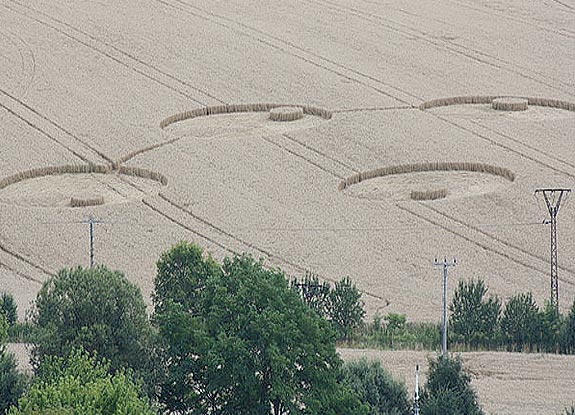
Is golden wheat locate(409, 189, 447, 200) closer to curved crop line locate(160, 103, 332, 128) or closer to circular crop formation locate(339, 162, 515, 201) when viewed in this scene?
circular crop formation locate(339, 162, 515, 201)

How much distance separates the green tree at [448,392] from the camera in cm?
3111

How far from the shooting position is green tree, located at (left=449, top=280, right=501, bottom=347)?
136 feet

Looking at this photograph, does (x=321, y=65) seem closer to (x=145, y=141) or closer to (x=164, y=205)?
(x=145, y=141)

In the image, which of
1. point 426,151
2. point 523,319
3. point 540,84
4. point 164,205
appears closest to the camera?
point 523,319

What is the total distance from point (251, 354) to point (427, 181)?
92.7ft

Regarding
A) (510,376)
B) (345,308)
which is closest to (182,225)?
(345,308)

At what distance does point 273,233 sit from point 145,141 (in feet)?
36.2

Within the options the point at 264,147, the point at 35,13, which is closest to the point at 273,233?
the point at 264,147

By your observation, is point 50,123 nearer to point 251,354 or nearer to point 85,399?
point 251,354

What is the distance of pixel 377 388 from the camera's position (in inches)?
1249

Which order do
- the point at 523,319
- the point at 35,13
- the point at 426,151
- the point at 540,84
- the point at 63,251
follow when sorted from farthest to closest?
A: 1. the point at 35,13
2. the point at 540,84
3. the point at 426,151
4. the point at 63,251
5. the point at 523,319

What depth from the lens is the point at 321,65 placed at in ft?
231

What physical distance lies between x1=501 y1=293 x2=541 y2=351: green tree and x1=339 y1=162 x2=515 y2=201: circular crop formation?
13.1 metres

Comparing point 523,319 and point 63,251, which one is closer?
point 523,319
